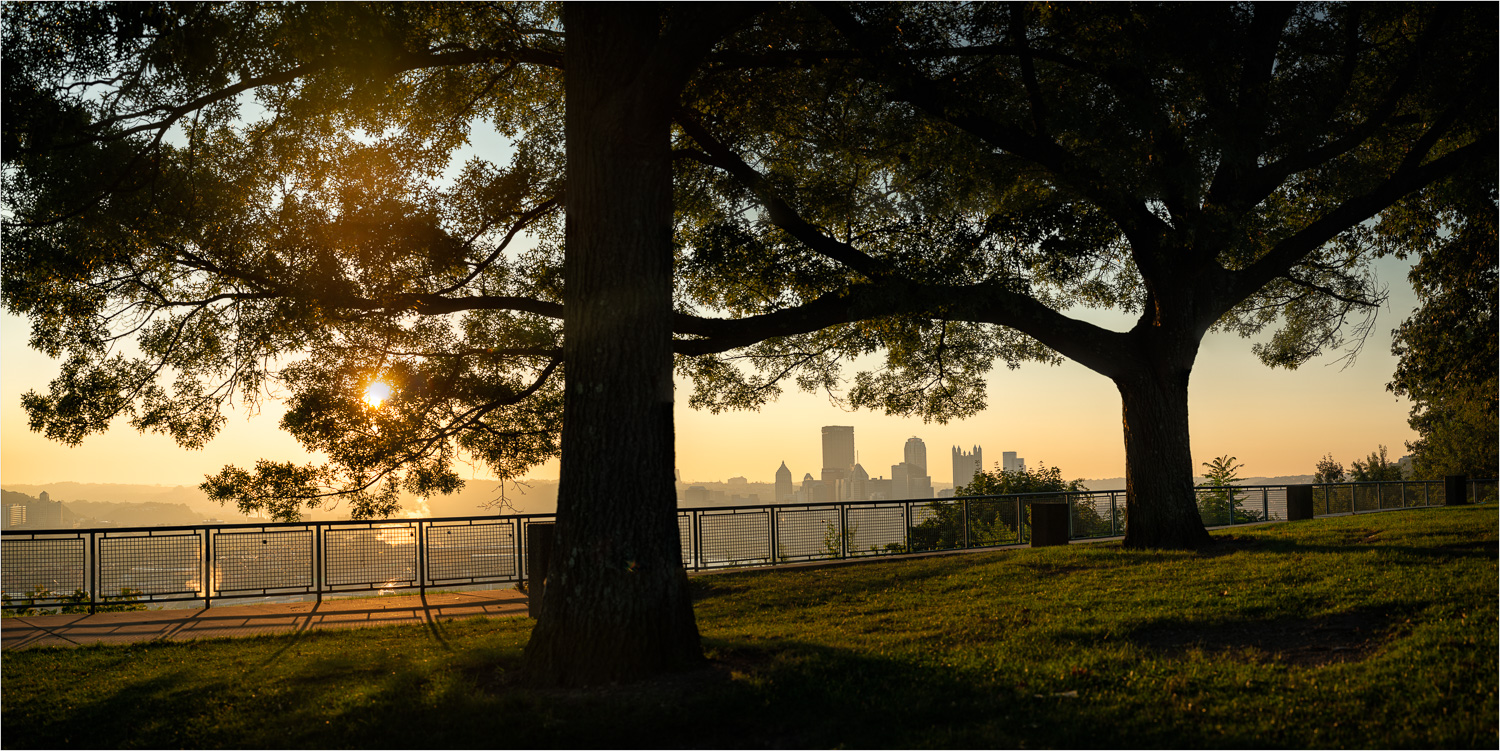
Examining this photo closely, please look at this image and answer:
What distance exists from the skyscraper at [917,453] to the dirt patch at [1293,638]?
11951 cm

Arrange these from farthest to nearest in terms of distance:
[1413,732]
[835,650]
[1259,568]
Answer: [1259,568] < [835,650] < [1413,732]

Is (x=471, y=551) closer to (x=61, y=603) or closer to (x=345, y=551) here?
(x=345, y=551)

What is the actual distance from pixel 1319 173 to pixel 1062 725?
13931mm

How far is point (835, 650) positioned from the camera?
743cm

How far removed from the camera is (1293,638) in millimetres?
7242

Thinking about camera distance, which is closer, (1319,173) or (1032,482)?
(1319,173)

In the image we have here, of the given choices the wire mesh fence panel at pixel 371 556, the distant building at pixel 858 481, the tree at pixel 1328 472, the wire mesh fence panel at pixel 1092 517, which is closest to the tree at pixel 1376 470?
the tree at pixel 1328 472

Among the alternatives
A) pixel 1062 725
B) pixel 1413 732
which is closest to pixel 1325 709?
pixel 1413 732

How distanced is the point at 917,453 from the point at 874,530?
12614 centimetres

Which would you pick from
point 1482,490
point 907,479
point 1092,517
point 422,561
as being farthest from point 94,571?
point 907,479

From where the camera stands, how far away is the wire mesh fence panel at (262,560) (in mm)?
12867

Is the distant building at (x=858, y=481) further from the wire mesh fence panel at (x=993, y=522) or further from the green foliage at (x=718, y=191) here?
the green foliage at (x=718, y=191)

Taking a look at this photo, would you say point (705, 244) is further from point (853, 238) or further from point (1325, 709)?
point (1325, 709)

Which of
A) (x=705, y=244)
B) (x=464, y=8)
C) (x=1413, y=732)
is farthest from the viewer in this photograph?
(x=705, y=244)
